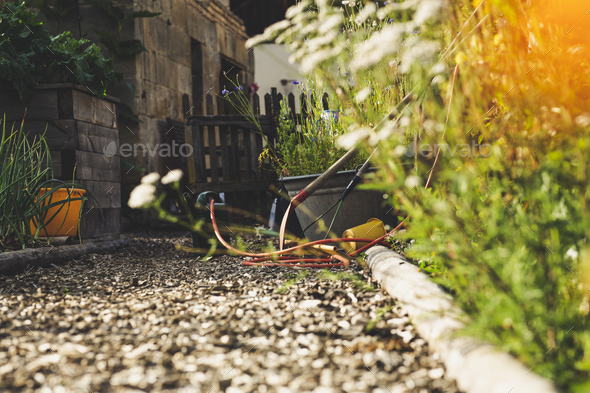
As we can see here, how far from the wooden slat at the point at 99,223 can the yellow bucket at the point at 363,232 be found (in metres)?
1.67

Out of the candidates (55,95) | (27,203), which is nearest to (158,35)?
(55,95)

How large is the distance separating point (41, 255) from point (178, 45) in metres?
4.21

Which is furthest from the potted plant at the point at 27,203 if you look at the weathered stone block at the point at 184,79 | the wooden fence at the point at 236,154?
the weathered stone block at the point at 184,79

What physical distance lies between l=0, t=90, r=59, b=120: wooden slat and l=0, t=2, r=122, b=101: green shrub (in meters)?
0.06

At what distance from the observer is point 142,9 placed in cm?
483

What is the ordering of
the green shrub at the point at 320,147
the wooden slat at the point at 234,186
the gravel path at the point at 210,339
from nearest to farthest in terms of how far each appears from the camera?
the gravel path at the point at 210,339 < the green shrub at the point at 320,147 < the wooden slat at the point at 234,186

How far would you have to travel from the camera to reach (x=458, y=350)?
2.93ft

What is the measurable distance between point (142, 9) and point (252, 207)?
2.65m

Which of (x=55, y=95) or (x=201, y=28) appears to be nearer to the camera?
(x=55, y=95)

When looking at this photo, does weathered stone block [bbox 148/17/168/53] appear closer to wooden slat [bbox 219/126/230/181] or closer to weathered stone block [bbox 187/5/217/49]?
weathered stone block [bbox 187/5/217/49]

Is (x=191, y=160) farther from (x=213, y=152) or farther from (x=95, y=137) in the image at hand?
(x=95, y=137)

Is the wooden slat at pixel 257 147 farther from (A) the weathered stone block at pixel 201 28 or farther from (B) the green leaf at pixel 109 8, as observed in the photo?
(A) the weathered stone block at pixel 201 28

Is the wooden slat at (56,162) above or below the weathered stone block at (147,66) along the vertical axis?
below

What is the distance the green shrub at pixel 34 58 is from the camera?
2762 millimetres
